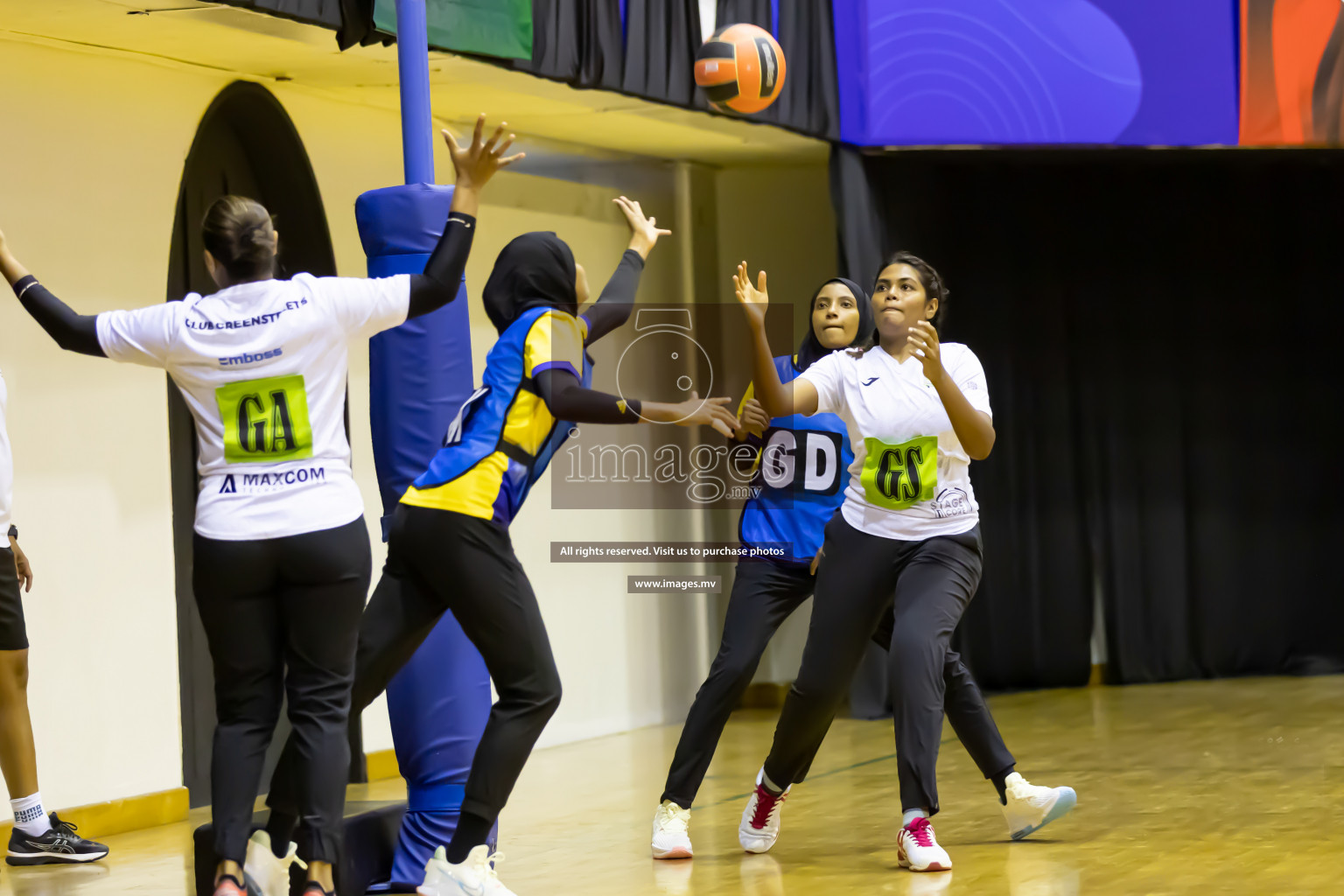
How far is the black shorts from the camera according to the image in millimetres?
4621

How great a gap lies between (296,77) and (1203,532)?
5.32 meters

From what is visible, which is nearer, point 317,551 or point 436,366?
point 317,551

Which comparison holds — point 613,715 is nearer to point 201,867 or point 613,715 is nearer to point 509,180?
point 509,180

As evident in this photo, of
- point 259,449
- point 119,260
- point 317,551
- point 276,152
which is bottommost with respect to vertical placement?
point 317,551

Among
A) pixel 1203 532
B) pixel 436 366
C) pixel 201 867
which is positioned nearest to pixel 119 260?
pixel 436 366

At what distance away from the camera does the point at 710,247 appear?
8.38 m

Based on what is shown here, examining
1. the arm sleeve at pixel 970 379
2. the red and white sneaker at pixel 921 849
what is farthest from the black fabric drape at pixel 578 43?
the red and white sneaker at pixel 921 849

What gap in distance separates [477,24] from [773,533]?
2.21 m

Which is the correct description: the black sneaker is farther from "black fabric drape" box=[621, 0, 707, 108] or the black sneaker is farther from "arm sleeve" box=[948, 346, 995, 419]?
"black fabric drape" box=[621, 0, 707, 108]

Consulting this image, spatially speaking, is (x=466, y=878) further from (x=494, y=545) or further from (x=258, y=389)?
(x=258, y=389)

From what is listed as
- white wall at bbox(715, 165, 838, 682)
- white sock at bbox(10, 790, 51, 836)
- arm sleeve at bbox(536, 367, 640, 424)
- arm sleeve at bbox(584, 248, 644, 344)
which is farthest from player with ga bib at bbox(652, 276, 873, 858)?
white wall at bbox(715, 165, 838, 682)

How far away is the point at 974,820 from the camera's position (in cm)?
480

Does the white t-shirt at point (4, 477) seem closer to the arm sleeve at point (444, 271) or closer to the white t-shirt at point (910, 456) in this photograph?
the arm sleeve at point (444, 271)

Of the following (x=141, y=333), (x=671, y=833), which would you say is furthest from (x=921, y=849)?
(x=141, y=333)
